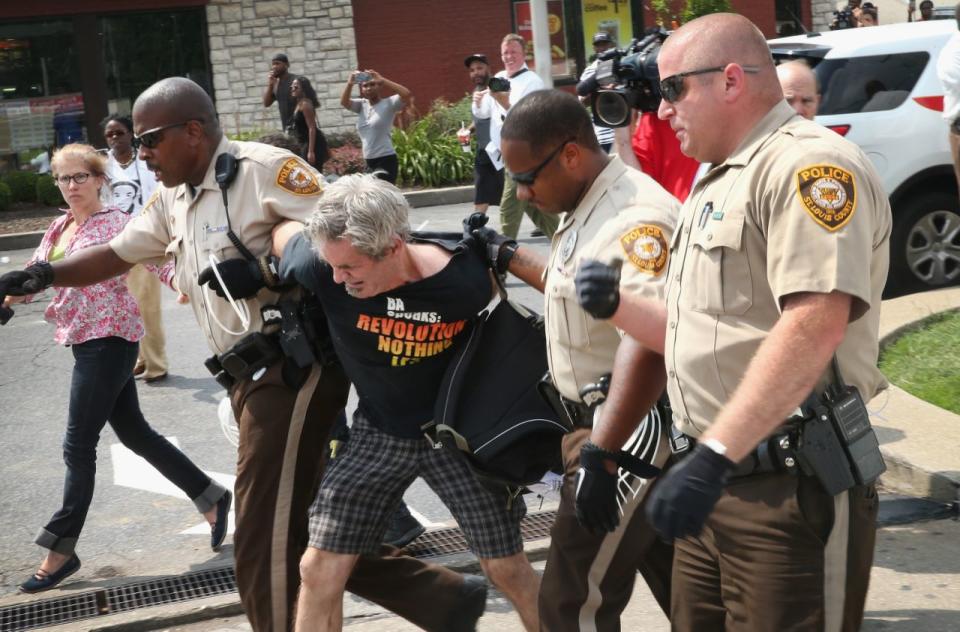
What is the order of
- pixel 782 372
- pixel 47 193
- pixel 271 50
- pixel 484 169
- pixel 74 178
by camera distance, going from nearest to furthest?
1. pixel 782 372
2. pixel 74 178
3. pixel 484 169
4. pixel 47 193
5. pixel 271 50

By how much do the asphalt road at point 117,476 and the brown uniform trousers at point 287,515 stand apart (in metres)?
1.41

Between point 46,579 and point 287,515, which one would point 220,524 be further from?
point 287,515

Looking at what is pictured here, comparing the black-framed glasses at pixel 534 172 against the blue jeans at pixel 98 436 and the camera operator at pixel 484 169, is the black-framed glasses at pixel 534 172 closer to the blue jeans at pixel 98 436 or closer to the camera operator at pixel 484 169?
the blue jeans at pixel 98 436

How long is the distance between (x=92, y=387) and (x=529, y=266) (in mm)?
2376

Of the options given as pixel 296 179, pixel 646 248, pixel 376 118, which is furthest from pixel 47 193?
pixel 646 248

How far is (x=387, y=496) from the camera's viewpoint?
3830mm

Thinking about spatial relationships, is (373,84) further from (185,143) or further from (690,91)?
(690,91)

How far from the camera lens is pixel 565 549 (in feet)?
10.9

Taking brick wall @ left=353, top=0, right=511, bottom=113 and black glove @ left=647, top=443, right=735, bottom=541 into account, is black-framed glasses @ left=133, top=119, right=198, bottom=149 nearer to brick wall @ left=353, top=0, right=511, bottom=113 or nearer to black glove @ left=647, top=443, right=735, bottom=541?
black glove @ left=647, top=443, right=735, bottom=541

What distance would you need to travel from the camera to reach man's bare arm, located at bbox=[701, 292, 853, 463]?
2359 mm

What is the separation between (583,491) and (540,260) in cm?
93

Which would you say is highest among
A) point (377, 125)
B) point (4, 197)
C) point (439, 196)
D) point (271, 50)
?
point (271, 50)

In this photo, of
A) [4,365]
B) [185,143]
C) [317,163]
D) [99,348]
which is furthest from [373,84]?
[185,143]

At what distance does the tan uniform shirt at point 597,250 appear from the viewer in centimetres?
319
